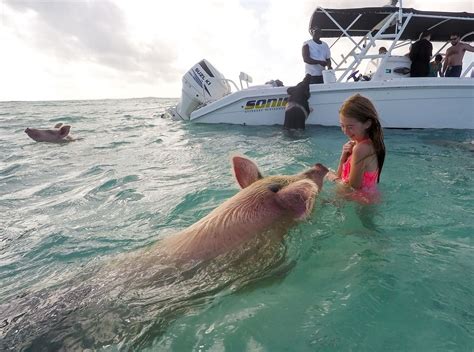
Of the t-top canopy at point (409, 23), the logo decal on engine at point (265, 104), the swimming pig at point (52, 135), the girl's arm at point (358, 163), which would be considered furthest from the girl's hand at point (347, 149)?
the swimming pig at point (52, 135)

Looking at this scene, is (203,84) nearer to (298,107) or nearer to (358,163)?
(298,107)

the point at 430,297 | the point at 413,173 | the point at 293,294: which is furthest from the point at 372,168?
the point at 413,173

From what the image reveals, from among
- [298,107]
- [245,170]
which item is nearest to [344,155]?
[245,170]

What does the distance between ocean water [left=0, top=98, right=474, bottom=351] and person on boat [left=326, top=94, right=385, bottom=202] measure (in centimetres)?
28

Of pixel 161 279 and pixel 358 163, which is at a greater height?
pixel 358 163

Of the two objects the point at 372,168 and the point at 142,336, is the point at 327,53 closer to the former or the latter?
the point at 372,168

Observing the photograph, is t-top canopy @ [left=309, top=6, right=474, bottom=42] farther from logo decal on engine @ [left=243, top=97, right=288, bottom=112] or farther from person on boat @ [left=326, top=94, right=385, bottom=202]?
person on boat @ [left=326, top=94, right=385, bottom=202]

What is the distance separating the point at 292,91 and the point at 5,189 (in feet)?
24.8

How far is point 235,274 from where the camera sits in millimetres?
2619

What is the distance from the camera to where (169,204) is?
4.93m

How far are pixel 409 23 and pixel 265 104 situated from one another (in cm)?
478

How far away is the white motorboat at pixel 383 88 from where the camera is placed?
9838 millimetres

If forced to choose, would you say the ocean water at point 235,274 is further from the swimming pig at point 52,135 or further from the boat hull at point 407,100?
the swimming pig at point 52,135

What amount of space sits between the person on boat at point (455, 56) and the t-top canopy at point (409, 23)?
0.66 m
